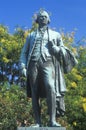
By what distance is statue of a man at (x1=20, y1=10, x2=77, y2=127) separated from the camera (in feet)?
34.8

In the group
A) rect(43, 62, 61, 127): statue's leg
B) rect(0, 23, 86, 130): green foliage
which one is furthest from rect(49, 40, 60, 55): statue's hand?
rect(0, 23, 86, 130): green foliage

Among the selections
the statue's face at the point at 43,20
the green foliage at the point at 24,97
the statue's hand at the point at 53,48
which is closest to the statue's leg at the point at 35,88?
the statue's hand at the point at 53,48

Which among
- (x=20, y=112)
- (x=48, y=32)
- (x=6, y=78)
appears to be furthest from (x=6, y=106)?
(x=48, y=32)

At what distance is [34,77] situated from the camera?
10.7 metres

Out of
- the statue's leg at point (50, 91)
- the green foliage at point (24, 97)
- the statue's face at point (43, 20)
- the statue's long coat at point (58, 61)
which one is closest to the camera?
the statue's leg at point (50, 91)

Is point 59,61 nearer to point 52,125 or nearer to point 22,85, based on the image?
point 52,125

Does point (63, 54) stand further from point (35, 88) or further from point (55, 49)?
point (35, 88)

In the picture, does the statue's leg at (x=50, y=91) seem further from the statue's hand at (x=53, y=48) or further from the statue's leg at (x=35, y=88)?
the statue's hand at (x=53, y=48)

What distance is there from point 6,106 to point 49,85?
1255 centimetres

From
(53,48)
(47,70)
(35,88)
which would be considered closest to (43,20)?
(53,48)

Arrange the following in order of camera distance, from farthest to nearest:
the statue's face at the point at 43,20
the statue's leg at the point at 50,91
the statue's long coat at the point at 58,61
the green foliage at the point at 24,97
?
the green foliage at the point at 24,97 → the statue's face at the point at 43,20 → the statue's long coat at the point at 58,61 → the statue's leg at the point at 50,91

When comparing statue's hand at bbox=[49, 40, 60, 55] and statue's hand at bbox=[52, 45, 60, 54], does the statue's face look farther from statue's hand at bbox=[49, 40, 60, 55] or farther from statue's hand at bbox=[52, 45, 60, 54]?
statue's hand at bbox=[52, 45, 60, 54]

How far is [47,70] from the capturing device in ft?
35.0

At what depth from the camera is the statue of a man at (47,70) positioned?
34.8ft
